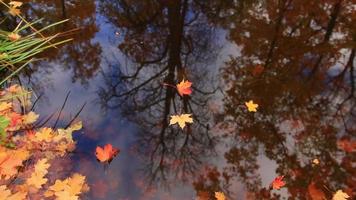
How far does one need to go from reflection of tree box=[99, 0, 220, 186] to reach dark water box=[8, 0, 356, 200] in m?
0.01

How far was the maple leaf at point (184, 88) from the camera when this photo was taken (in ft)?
14.0

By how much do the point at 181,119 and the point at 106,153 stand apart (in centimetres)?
82

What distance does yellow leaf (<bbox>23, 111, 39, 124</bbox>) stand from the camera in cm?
366

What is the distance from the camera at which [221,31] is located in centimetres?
545

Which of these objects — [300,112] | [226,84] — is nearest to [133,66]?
[226,84]

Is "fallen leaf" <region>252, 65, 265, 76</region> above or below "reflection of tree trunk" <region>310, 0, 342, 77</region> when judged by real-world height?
below

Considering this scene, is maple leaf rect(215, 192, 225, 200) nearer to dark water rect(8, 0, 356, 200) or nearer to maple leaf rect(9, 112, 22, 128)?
dark water rect(8, 0, 356, 200)

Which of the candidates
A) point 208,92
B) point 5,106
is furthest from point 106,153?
point 208,92

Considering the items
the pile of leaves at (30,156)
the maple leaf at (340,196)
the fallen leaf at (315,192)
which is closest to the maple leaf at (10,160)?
the pile of leaves at (30,156)

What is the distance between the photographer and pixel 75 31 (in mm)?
5199

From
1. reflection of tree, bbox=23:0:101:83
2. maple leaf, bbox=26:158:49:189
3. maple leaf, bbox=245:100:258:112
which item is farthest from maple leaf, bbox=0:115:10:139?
maple leaf, bbox=245:100:258:112

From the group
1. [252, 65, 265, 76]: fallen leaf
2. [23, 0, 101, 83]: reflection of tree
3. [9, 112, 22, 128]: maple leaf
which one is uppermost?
[23, 0, 101, 83]: reflection of tree

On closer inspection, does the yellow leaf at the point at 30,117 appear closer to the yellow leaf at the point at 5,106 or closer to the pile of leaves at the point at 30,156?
the pile of leaves at the point at 30,156

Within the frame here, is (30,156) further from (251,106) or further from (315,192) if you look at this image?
(315,192)
